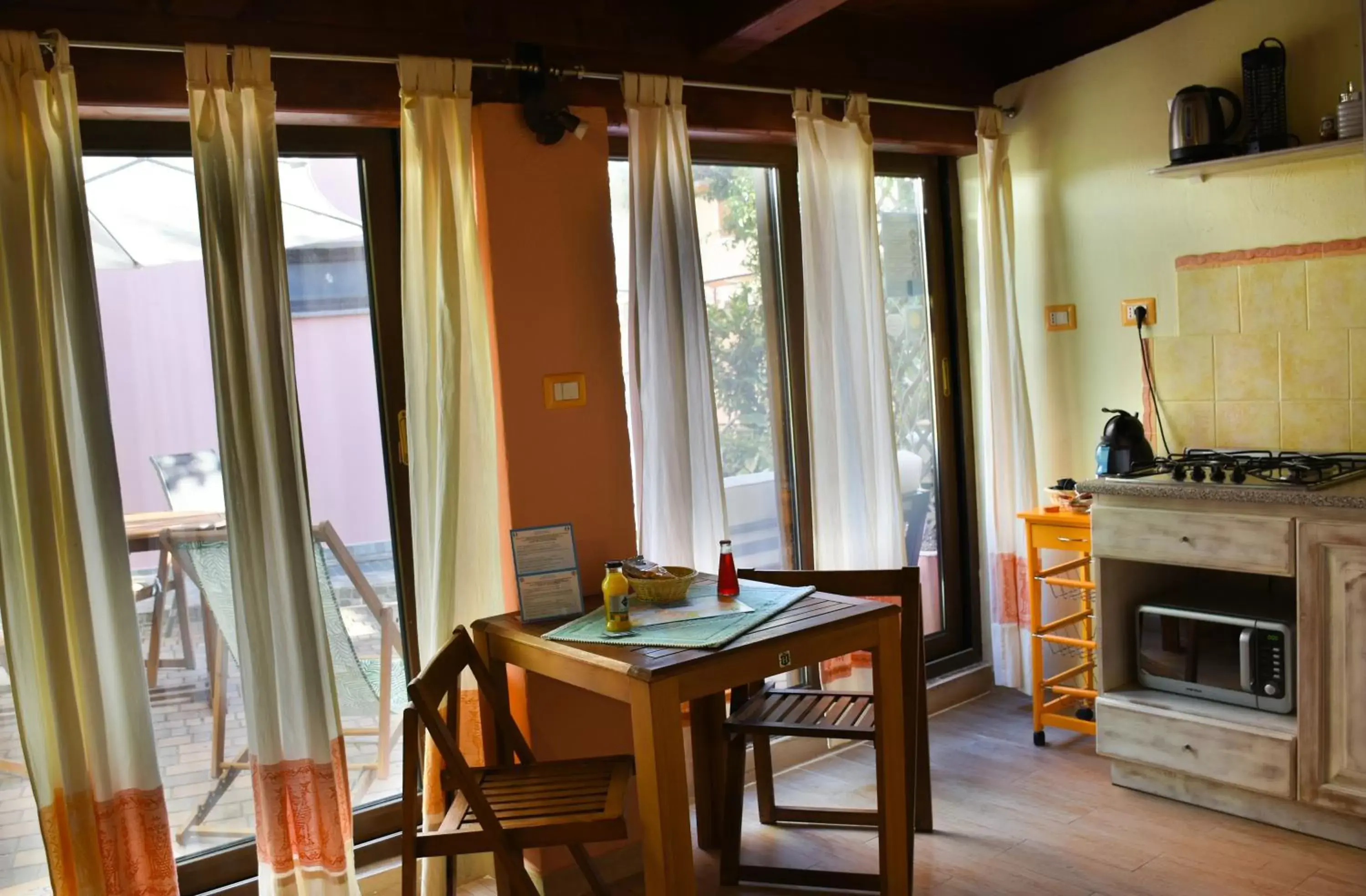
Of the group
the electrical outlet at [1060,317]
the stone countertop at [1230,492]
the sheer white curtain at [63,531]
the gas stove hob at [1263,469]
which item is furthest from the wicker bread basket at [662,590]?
the electrical outlet at [1060,317]

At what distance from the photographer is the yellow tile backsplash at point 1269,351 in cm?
327

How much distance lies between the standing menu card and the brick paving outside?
559 mm

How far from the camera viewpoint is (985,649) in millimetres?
4383

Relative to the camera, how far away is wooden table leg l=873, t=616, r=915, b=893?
2682 mm

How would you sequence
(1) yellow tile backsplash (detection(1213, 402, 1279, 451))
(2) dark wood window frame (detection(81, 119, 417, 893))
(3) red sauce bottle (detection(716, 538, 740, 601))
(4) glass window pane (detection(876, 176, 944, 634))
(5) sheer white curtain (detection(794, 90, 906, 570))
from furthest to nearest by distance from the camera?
(4) glass window pane (detection(876, 176, 944, 634)) < (5) sheer white curtain (detection(794, 90, 906, 570)) < (1) yellow tile backsplash (detection(1213, 402, 1279, 451)) < (2) dark wood window frame (detection(81, 119, 417, 893)) < (3) red sauce bottle (detection(716, 538, 740, 601))

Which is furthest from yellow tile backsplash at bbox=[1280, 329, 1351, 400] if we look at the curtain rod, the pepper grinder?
the curtain rod

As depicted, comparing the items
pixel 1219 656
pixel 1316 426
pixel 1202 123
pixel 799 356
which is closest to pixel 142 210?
pixel 799 356

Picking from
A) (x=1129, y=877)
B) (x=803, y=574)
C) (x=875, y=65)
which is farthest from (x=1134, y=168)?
(x=1129, y=877)

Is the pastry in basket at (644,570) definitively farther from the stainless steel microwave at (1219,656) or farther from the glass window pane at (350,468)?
the stainless steel microwave at (1219,656)

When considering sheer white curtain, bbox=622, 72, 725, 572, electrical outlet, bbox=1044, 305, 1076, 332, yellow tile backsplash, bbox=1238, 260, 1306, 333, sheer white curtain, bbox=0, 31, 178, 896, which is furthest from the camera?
electrical outlet, bbox=1044, 305, 1076, 332

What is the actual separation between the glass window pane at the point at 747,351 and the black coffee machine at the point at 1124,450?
1.00 metres

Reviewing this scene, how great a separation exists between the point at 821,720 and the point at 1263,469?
1.44 m

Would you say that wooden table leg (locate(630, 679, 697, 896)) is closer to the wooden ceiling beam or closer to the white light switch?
the white light switch

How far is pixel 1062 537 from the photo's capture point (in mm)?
3695
